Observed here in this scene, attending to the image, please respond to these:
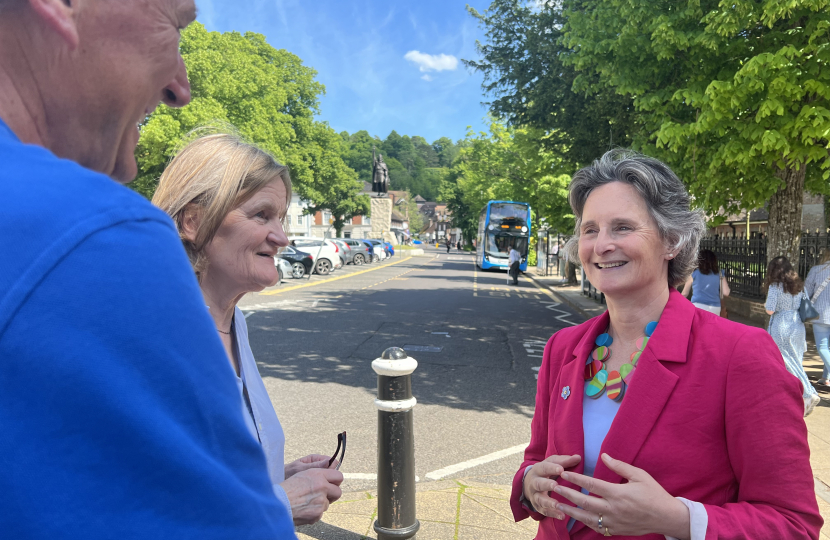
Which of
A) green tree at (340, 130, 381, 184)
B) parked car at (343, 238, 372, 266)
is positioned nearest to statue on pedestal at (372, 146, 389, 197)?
parked car at (343, 238, 372, 266)

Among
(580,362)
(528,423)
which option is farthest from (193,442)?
(528,423)

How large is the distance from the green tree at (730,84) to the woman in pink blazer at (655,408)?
251 inches

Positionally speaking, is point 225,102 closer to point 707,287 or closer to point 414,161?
point 707,287

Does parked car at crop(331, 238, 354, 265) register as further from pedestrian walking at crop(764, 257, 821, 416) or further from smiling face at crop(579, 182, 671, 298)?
smiling face at crop(579, 182, 671, 298)

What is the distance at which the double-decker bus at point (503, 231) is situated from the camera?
36250 mm

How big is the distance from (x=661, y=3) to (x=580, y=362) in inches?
314

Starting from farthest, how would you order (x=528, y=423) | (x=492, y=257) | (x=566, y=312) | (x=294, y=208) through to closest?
(x=294, y=208) → (x=492, y=257) → (x=566, y=312) → (x=528, y=423)

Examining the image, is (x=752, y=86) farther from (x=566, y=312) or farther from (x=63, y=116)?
(x=566, y=312)

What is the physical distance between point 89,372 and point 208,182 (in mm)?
1552

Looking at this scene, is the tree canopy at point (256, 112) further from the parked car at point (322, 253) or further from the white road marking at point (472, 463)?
the white road marking at point (472, 463)

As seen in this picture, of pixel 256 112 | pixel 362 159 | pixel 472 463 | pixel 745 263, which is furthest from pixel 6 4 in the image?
pixel 362 159

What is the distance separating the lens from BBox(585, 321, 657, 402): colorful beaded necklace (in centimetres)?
199

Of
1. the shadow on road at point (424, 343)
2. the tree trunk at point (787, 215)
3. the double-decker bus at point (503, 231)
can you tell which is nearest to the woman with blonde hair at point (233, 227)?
the shadow on road at point (424, 343)

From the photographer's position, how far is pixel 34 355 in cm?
Answer: 54
